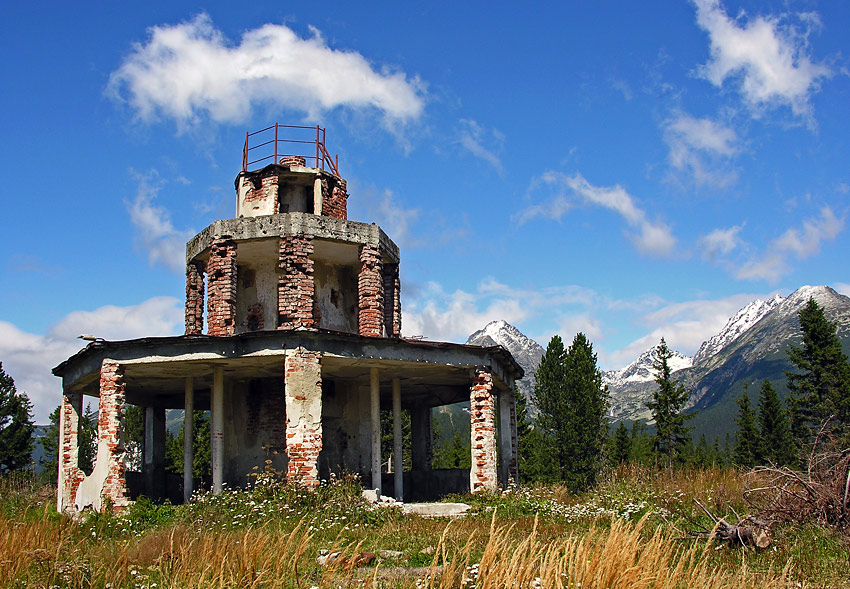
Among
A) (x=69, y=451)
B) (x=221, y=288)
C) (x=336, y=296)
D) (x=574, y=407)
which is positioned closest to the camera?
(x=221, y=288)

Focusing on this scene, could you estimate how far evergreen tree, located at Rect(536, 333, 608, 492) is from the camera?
4766 cm

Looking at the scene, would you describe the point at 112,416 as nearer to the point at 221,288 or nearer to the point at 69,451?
the point at 69,451

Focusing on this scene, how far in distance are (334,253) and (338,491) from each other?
7.56 m

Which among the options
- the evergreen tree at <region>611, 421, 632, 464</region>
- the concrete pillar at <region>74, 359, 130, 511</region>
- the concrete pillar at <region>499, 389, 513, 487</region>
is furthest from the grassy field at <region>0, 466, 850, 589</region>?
the evergreen tree at <region>611, 421, 632, 464</region>

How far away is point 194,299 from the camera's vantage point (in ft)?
71.2

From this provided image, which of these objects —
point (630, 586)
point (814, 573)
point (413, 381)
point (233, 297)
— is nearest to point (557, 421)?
point (413, 381)

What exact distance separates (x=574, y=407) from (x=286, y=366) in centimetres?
3478

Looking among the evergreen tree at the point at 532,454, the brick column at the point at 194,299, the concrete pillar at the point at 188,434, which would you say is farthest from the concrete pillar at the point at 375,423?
the evergreen tree at the point at 532,454

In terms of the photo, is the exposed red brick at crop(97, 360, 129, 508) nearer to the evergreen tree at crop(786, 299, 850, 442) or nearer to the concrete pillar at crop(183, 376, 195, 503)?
the concrete pillar at crop(183, 376, 195, 503)

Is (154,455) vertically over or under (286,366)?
under

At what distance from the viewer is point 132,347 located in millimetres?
17531

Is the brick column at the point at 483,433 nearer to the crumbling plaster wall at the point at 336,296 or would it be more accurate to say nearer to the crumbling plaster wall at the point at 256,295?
the crumbling plaster wall at the point at 336,296

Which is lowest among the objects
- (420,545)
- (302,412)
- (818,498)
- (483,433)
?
(420,545)

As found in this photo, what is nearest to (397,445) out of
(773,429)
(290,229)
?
(290,229)
